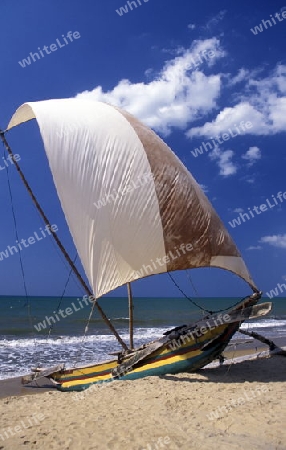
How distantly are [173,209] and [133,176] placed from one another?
1.28 metres

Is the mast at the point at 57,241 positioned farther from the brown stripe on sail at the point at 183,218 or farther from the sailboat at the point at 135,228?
the brown stripe on sail at the point at 183,218

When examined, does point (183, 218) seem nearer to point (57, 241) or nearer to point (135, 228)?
point (135, 228)

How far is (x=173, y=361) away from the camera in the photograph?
30.8ft

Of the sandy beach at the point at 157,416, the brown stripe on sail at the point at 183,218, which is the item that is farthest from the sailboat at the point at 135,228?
the sandy beach at the point at 157,416

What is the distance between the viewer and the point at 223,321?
8984 millimetres

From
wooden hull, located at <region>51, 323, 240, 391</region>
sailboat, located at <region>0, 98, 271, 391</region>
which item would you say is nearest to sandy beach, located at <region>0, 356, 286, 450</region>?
wooden hull, located at <region>51, 323, 240, 391</region>

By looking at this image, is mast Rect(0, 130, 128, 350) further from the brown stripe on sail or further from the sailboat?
the brown stripe on sail

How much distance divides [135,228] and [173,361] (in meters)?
3.38

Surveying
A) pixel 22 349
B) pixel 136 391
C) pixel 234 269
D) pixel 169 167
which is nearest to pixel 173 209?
pixel 169 167

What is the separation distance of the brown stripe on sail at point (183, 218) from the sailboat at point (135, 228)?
2cm

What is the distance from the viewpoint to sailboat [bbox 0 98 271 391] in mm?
9094

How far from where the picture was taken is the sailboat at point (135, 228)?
909 cm

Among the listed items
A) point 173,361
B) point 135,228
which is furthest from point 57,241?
point 173,361

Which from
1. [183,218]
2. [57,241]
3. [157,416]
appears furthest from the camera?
[57,241]
